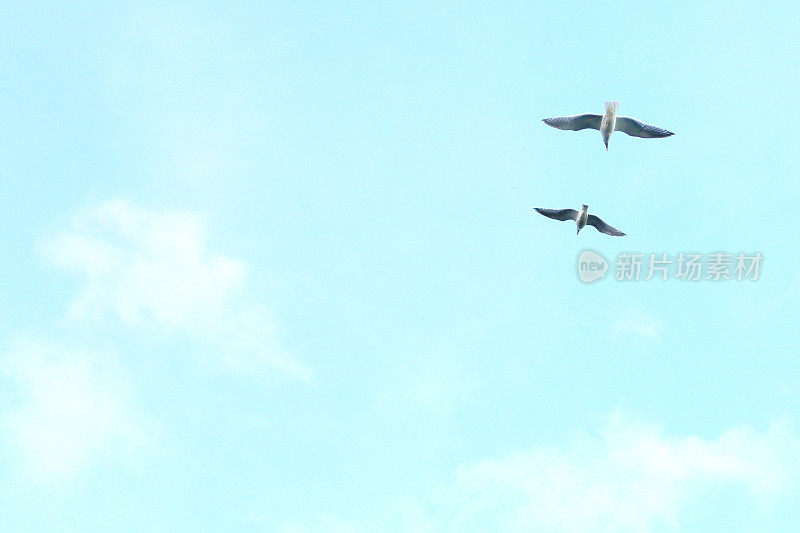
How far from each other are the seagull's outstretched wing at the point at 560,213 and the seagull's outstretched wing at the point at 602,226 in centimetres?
137

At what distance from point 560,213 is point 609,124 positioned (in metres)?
9.61

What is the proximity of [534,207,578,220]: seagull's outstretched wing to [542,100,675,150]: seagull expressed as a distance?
7.82 meters

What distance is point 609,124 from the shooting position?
71.6 m

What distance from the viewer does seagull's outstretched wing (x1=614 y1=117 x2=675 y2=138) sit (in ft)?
234

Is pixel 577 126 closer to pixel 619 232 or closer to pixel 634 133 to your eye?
pixel 634 133

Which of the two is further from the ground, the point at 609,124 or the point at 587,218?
the point at 609,124

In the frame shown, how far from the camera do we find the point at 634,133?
237ft

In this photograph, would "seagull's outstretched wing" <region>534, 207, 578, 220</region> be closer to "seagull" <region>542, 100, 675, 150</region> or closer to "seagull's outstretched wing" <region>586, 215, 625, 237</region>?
"seagull's outstretched wing" <region>586, 215, 625, 237</region>

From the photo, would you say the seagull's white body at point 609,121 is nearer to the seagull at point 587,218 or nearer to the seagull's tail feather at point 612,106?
the seagull's tail feather at point 612,106

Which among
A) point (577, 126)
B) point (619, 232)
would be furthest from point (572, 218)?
point (577, 126)

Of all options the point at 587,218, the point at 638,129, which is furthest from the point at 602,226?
the point at 638,129

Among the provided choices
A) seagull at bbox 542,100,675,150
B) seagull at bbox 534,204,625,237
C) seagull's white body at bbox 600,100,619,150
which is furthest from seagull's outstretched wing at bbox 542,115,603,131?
seagull at bbox 534,204,625,237

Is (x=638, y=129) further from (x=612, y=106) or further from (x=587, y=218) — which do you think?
(x=587, y=218)

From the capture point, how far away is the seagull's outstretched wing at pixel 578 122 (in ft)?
237
